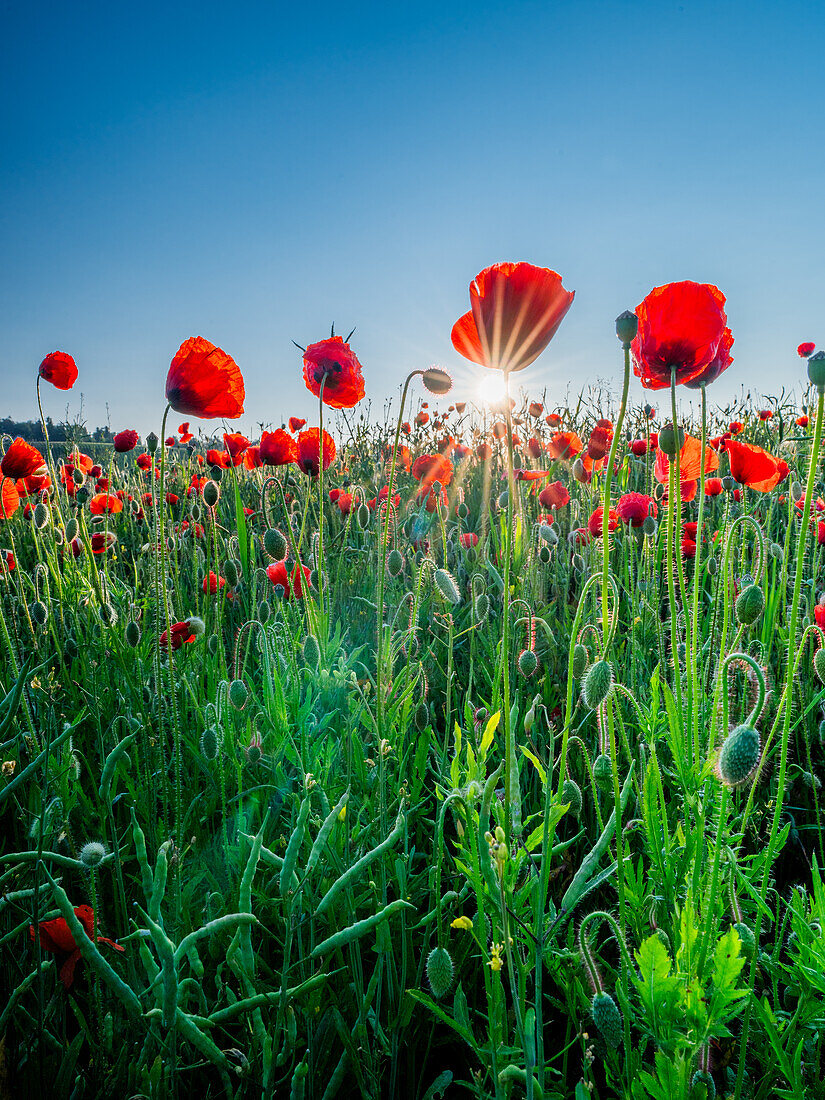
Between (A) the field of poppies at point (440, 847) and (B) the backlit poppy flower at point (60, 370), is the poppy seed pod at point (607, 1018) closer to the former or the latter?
(A) the field of poppies at point (440, 847)

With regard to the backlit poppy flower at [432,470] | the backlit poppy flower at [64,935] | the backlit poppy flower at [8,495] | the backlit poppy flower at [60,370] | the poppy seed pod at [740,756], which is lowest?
the backlit poppy flower at [64,935]

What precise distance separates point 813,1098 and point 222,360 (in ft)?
6.63

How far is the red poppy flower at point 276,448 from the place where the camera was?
3146 mm

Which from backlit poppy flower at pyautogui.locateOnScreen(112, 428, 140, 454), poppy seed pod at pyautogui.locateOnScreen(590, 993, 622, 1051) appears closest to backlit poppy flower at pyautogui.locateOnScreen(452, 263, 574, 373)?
poppy seed pod at pyautogui.locateOnScreen(590, 993, 622, 1051)

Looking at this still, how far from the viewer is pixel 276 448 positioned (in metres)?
3.17

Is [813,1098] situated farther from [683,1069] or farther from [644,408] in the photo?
[644,408]

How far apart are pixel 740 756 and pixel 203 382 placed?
1567mm

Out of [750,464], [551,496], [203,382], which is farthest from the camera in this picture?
[551,496]

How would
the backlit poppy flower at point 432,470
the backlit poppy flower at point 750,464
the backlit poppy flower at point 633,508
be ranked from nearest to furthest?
1. the backlit poppy flower at point 750,464
2. the backlit poppy flower at point 633,508
3. the backlit poppy flower at point 432,470

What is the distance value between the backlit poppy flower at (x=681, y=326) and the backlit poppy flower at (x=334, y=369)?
116 cm

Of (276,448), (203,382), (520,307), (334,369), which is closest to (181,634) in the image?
(203,382)

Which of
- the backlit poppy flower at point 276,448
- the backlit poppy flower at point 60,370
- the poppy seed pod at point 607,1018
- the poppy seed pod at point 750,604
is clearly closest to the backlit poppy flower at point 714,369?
the poppy seed pod at point 750,604

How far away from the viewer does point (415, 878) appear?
62.4 inches

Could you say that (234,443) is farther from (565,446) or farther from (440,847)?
(440,847)
